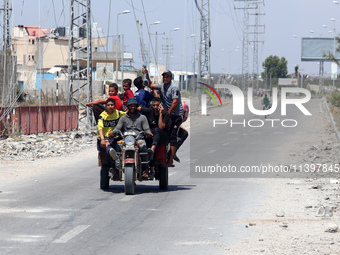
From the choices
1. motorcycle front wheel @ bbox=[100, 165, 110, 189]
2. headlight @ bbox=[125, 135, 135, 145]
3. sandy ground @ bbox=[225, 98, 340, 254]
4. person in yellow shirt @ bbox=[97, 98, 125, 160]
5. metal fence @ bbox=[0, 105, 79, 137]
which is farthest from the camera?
metal fence @ bbox=[0, 105, 79, 137]

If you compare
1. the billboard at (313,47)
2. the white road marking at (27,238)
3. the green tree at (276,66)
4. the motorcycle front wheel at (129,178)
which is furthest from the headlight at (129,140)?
the green tree at (276,66)

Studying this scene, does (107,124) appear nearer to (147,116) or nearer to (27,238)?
(147,116)

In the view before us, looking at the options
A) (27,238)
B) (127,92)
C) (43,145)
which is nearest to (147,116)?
(127,92)

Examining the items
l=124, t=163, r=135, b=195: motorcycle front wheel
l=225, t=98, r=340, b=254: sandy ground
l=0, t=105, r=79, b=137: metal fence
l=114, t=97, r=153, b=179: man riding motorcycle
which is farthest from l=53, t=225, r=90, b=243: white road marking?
l=0, t=105, r=79, b=137: metal fence

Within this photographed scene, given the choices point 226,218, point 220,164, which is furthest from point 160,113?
point 220,164

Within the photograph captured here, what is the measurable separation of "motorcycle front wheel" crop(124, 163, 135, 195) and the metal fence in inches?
578

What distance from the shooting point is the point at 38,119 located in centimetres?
2966

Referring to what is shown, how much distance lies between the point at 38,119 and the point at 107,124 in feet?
58.0

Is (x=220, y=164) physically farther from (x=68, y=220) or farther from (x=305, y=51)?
(x=305, y=51)

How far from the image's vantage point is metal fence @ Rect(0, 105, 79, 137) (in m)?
27.0

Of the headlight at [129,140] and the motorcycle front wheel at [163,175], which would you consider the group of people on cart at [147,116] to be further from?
the headlight at [129,140]

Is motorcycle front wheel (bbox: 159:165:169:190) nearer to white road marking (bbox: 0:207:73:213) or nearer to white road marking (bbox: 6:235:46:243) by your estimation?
white road marking (bbox: 0:207:73:213)

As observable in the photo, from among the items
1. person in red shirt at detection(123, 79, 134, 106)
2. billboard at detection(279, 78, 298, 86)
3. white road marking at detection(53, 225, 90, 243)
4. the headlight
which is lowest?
white road marking at detection(53, 225, 90, 243)

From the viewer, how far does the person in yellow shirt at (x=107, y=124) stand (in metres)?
12.4
